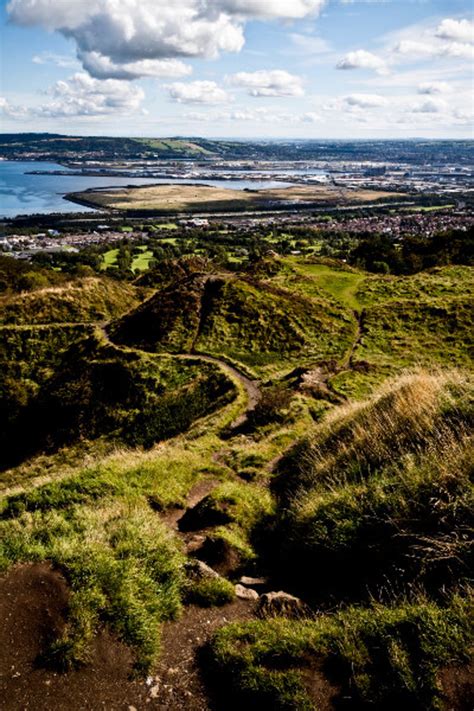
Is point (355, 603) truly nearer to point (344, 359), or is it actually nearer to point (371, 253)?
point (344, 359)

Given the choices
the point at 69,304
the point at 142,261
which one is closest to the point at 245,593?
the point at 69,304

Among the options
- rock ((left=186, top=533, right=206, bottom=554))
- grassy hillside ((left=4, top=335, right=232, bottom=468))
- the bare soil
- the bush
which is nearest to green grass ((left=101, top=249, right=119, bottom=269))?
grassy hillside ((left=4, top=335, right=232, bottom=468))

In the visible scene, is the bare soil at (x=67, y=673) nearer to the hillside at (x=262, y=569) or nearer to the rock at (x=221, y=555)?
the hillside at (x=262, y=569)

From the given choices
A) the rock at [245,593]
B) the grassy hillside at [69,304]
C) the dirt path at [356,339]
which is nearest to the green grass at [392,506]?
the rock at [245,593]

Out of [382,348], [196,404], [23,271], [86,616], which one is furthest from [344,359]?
[23,271]

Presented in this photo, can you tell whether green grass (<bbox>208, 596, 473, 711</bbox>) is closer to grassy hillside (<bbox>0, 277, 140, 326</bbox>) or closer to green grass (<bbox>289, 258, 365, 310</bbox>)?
green grass (<bbox>289, 258, 365, 310</bbox>)

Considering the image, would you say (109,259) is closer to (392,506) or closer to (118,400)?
(118,400)

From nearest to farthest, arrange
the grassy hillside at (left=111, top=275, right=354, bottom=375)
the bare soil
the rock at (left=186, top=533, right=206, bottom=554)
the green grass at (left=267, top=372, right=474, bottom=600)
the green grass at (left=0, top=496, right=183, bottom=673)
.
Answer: the bare soil, the green grass at (left=0, top=496, right=183, bottom=673), the green grass at (left=267, top=372, right=474, bottom=600), the rock at (left=186, top=533, right=206, bottom=554), the grassy hillside at (left=111, top=275, right=354, bottom=375)
